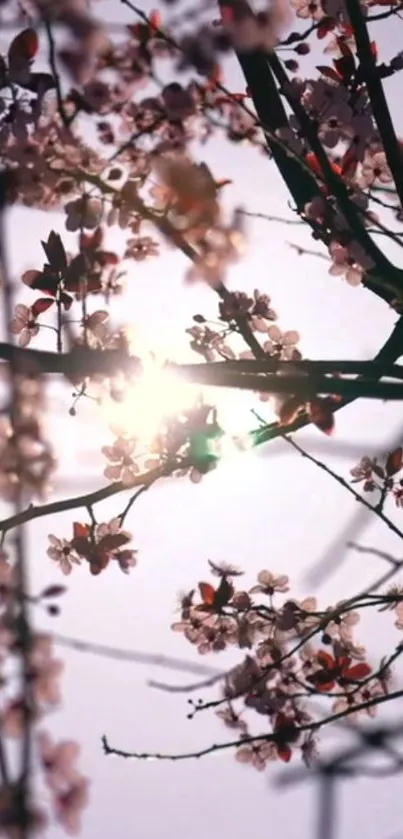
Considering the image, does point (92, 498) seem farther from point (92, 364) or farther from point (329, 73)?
point (329, 73)

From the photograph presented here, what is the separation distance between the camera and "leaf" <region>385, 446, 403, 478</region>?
205 inches

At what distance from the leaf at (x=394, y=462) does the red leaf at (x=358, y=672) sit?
115 centimetres

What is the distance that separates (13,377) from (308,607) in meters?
3.77

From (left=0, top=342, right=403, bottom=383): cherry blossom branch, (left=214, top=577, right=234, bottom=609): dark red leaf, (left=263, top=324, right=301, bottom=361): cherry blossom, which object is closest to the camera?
(left=0, top=342, right=403, bottom=383): cherry blossom branch

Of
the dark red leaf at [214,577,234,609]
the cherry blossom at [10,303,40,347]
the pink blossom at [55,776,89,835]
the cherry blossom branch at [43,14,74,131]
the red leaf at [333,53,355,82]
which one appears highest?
the red leaf at [333,53,355,82]

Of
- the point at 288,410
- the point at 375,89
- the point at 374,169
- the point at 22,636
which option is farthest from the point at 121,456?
the point at 22,636

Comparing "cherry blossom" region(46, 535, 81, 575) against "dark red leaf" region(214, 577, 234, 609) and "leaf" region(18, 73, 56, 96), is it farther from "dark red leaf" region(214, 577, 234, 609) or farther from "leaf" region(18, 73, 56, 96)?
"leaf" region(18, 73, 56, 96)

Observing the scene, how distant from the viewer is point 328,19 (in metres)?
4.54

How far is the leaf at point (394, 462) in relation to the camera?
520 cm

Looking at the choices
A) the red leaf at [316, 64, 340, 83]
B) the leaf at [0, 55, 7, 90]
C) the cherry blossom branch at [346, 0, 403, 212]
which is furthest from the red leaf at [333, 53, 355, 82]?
the leaf at [0, 55, 7, 90]

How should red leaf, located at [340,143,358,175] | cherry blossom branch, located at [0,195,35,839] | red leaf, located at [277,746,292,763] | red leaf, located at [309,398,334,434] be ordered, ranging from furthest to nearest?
1. red leaf, located at [277,746,292,763]
2. red leaf, located at [340,143,358,175]
3. red leaf, located at [309,398,334,434]
4. cherry blossom branch, located at [0,195,35,839]

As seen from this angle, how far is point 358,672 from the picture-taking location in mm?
5031

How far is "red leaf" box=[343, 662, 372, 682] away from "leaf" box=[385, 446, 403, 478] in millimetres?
1153

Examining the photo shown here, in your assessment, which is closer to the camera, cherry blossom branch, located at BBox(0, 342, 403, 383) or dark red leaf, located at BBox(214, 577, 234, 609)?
cherry blossom branch, located at BBox(0, 342, 403, 383)
